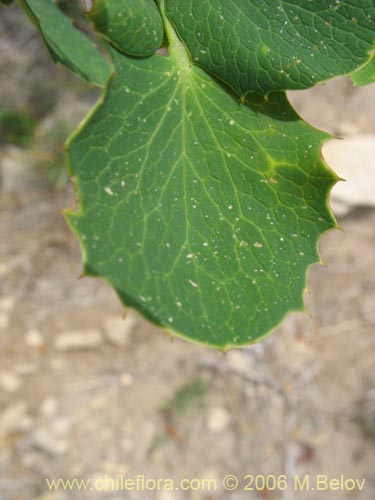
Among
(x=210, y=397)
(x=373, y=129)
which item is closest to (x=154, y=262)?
(x=210, y=397)

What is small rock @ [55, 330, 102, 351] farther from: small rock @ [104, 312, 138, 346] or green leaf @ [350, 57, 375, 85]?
green leaf @ [350, 57, 375, 85]

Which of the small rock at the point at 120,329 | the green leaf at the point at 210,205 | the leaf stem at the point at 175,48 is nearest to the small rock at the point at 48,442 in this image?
the small rock at the point at 120,329

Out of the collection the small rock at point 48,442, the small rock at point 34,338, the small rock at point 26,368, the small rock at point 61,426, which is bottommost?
the small rock at point 48,442

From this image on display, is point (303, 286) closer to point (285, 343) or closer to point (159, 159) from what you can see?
point (159, 159)

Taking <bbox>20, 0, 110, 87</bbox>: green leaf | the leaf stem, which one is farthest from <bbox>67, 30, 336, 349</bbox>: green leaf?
<bbox>20, 0, 110, 87</bbox>: green leaf

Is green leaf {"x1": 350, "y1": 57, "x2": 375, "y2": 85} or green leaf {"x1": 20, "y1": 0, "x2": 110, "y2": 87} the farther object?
green leaf {"x1": 20, "y1": 0, "x2": 110, "y2": 87}

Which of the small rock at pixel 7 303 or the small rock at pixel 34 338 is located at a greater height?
the small rock at pixel 7 303

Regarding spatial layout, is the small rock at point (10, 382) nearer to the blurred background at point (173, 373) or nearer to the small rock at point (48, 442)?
the blurred background at point (173, 373)

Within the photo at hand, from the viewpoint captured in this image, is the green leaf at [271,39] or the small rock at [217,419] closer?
the green leaf at [271,39]
